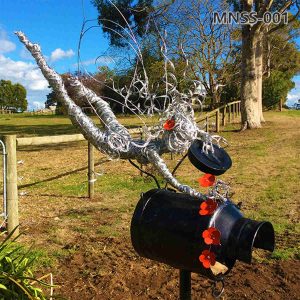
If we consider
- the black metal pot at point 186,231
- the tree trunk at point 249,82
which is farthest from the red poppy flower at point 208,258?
the tree trunk at point 249,82

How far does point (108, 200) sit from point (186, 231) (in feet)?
14.1

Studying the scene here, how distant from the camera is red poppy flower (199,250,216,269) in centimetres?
182

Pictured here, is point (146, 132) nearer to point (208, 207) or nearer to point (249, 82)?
point (208, 207)

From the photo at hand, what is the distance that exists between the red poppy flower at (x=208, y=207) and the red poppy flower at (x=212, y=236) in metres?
0.08

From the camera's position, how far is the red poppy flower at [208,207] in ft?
6.14

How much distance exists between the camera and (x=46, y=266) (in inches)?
145

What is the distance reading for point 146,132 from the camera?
2115 millimetres

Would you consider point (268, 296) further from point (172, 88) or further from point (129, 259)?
point (172, 88)

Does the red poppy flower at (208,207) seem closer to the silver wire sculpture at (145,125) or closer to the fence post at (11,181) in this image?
the silver wire sculpture at (145,125)

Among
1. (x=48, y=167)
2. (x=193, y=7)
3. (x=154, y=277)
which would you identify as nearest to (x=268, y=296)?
(x=154, y=277)

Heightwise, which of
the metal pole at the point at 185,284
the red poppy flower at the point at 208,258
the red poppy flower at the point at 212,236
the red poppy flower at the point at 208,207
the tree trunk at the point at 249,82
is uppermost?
the tree trunk at the point at 249,82

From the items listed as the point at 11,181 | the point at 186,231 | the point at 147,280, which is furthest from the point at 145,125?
the point at 11,181

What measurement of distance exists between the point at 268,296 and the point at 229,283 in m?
0.32

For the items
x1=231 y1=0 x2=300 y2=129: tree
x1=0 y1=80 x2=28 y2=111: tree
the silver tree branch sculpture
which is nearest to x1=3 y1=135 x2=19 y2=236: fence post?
the silver tree branch sculpture
